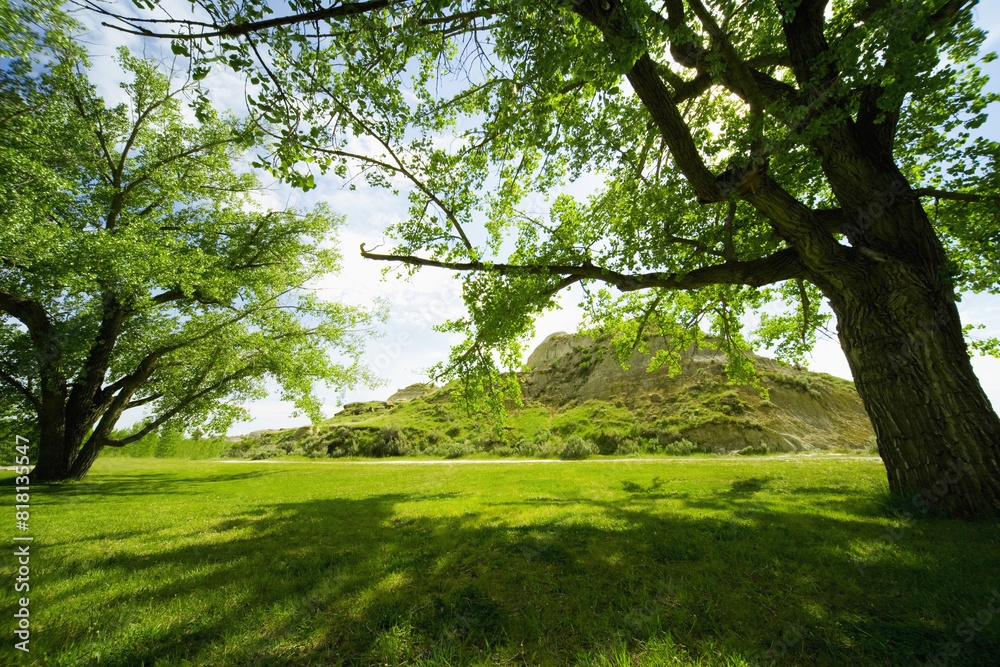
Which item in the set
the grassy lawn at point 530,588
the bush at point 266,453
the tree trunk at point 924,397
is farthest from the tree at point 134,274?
the bush at point 266,453

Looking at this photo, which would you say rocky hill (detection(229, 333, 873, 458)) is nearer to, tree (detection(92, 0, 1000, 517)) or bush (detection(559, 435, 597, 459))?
bush (detection(559, 435, 597, 459))

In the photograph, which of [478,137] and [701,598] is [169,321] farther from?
[701,598]

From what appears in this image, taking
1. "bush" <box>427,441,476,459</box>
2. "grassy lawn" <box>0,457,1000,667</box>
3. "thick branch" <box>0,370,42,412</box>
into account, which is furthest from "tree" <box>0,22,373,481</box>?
"bush" <box>427,441,476,459</box>

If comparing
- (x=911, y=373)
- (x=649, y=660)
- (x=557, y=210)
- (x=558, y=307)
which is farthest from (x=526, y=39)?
(x=911, y=373)

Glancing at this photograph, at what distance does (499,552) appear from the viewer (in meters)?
4.82

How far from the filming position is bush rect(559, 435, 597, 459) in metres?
24.1

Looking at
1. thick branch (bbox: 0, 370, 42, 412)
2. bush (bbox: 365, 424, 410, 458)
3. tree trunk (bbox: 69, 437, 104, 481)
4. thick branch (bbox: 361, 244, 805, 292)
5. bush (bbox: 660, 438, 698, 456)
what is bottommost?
bush (bbox: 660, 438, 698, 456)

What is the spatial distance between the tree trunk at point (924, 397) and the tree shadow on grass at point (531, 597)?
2.83 ft

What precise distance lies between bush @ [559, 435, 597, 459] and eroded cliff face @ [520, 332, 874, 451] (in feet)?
18.2

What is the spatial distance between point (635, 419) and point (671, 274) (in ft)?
78.5

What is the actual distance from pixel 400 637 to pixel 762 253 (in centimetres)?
1129

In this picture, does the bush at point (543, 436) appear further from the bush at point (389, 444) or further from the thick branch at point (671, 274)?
the thick branch at point (671, 274)

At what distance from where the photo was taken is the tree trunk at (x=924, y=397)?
549 centimetres

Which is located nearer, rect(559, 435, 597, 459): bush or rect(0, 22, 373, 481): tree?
rect(0, 22, 373, 481): tree
